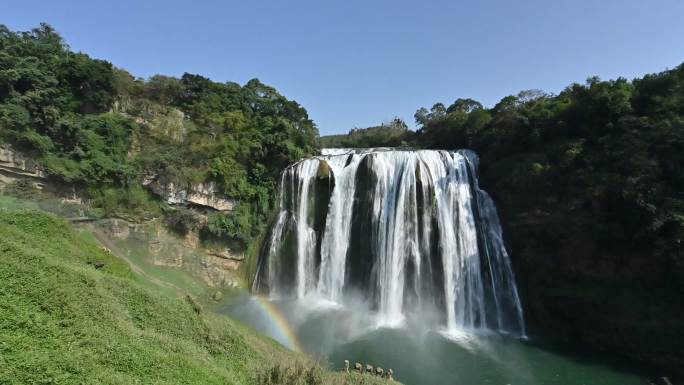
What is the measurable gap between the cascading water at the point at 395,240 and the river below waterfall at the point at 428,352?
149cm

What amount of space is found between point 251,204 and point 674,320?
20623 mm

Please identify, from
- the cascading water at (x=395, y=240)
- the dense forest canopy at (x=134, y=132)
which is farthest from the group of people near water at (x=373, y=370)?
the dense forest canopy at (x=134, y=132)

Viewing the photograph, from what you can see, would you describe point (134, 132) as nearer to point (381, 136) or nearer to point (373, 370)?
point (373, 370)

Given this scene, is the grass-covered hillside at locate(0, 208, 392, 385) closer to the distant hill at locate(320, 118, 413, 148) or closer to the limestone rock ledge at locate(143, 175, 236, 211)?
the limestone rock ledge at locate(143, 175, 236, 211)

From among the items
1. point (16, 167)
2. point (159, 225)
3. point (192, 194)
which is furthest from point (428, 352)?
point (16, 167)

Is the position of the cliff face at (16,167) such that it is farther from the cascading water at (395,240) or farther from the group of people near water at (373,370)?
the group of people near water at (373,370)

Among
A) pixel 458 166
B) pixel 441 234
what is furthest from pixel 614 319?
pixel 458 166

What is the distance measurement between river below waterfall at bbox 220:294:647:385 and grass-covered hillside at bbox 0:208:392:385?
3.89 meters

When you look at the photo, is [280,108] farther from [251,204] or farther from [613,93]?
[613,93]

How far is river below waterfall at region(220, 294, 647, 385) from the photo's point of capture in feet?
36.8

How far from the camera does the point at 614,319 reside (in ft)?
42.4

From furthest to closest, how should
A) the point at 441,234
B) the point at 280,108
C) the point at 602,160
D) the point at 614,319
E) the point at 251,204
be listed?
the point at 280,108, the point at 251,204, the point at 441,234, the point at 602,160, the point at 614,319

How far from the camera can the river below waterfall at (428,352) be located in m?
11.2

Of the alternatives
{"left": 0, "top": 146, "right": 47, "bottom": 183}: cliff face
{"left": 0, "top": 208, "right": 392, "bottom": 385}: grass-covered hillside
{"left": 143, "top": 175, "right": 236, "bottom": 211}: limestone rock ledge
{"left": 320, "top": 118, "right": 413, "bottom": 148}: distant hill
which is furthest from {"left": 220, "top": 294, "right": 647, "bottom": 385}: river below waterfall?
{"left": 320, "top": 118, "right": 413, "bottom": 148}: distant hill
